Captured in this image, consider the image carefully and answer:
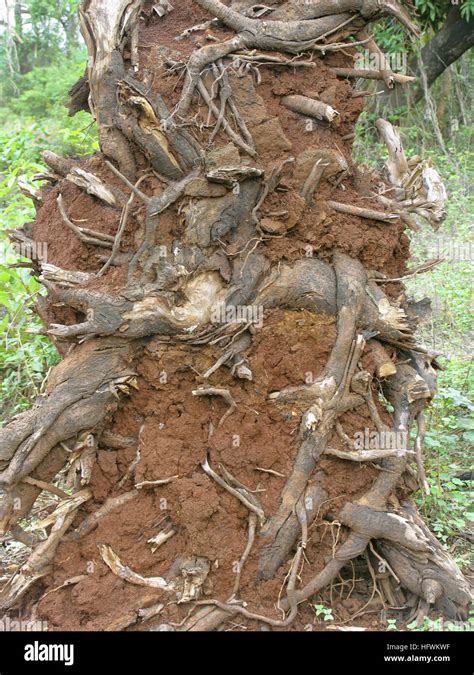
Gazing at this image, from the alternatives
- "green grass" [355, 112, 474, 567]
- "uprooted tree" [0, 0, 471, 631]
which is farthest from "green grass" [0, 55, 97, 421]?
"green grass" [355, 112, 474, 567]

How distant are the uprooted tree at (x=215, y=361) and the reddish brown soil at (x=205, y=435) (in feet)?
0.04

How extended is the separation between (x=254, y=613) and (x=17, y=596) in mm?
1234

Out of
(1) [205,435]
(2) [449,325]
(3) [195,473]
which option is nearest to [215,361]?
(1) [205,435]

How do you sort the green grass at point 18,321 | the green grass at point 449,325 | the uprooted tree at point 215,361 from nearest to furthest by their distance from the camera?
the uprooted tree at point 215,361 < the green grass at point 449,325 < the green grass at point 18,321

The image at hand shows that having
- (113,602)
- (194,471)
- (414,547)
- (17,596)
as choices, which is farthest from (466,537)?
(17,596)

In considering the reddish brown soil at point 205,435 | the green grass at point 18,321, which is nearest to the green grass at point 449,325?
the reddish brown soil at point 205,435

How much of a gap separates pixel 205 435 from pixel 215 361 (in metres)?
0.40

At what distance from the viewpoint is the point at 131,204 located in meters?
3.89

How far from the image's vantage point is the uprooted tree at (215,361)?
12.1ft

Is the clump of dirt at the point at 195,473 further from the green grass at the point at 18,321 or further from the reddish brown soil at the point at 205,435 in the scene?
the green grass at the point at 18,321

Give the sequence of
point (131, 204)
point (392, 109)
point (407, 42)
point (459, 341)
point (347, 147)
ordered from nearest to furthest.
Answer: point (131, 204)
point (347, 147)
point (459, 341)
point (407, 42)
point (392, 109)

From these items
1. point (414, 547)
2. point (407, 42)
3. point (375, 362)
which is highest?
point (407, 42)

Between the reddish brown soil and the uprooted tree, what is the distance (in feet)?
0.04

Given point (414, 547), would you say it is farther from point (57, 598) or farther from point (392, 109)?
point (392, 109)
